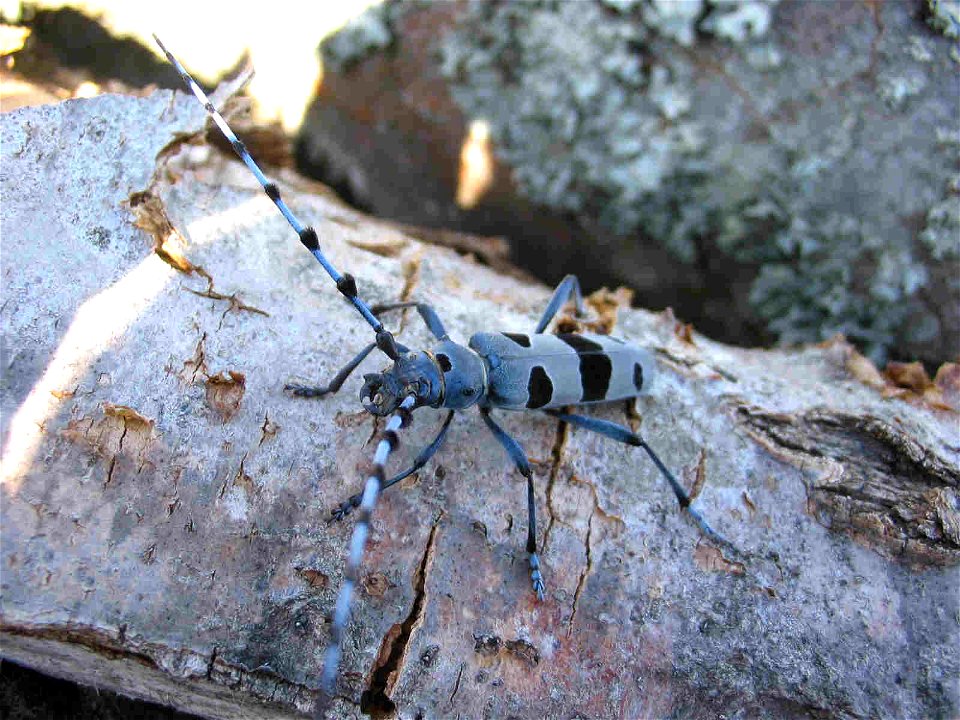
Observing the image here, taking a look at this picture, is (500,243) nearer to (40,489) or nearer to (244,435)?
(244,435)

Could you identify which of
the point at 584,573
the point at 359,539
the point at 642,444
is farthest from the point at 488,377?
the point at 359,539

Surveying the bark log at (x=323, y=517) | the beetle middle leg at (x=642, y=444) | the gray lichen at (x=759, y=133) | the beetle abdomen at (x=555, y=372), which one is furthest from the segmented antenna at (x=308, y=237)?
the gray lichen at (x=759, y=133)

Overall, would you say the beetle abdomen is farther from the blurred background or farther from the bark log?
the blurred background

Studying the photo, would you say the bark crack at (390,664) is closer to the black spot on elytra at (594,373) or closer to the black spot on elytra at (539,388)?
the black spot on elytra at (539,388)

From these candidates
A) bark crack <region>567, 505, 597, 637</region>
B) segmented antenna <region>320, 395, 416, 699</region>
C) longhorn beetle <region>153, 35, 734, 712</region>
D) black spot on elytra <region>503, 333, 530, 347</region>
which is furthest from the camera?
black spot on elytra <region>503, 333, 530, 347</region>

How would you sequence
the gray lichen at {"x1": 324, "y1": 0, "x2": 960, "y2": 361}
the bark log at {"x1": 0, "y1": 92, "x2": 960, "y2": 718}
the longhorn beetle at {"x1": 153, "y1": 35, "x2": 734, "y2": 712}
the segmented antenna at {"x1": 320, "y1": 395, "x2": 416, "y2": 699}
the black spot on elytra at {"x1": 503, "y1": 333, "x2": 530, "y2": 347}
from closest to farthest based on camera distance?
1. the segmented antenna at {"x1": 320, "y1": 395, "x2": 416, "y2": 699}
2. the bark log at {"x1": 0, "y1": 92, "x2": 960, "y2": 718}
3. the longhorn beetle at {"x1": 153, "y1": 35, "x2": 734, "y2": 712}
4. the black spot on elytra at {"x1": 503, "y1": 333, "x2": 530, "y2": 347}
5. the gray lichen at {"x1": 324, "y1": 0, "x2": 960, "y2": 361}

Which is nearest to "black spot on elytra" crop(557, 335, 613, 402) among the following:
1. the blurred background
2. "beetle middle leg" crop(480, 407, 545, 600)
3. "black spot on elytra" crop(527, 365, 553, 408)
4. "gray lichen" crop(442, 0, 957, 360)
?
"black spot on elytra" crop(527, 365, 553, 408)

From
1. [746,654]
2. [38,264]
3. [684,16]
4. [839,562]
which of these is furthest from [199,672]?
[684,16]
